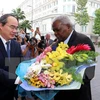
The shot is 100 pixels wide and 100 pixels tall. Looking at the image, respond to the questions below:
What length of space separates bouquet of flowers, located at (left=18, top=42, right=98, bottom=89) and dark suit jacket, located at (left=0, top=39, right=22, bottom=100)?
1.11ft

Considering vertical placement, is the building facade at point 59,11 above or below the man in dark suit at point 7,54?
above

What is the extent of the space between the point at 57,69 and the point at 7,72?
590 millimetres

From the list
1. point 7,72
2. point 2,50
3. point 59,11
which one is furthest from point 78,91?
point 59,11

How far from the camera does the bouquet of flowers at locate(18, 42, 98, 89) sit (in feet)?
6.02

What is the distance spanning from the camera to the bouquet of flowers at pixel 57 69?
183cm

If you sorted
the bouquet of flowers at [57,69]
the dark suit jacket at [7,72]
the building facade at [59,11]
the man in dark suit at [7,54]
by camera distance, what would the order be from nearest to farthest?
the bouquet of flowers at [57,69], the dark suit jacket at [7,72], the man in dark suit at [7,54], the building facade at [59,11]

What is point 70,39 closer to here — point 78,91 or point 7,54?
point 78,91

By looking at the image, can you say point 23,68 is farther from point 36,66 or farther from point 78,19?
point 78,19

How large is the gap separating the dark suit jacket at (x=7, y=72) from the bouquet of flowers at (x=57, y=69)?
340 millimetres

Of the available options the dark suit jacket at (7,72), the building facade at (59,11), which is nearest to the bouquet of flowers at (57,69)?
the dark suit jacket at (7,72)

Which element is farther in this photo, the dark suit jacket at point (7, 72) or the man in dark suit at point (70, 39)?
the man in dark suit at point (70, 39)

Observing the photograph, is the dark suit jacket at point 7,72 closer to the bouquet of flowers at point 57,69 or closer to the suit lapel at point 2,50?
the suit lapel at point 2,50

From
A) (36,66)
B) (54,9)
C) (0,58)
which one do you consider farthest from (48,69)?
(54,9)

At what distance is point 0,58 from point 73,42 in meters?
0.82
